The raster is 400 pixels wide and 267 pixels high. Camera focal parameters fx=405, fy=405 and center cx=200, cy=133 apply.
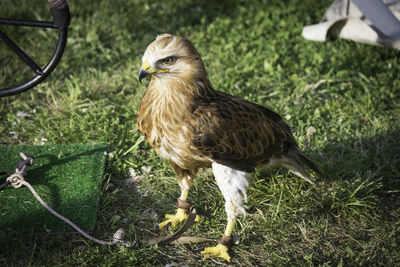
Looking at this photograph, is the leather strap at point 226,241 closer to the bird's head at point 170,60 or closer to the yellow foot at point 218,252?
the yellow foot at point 218,252

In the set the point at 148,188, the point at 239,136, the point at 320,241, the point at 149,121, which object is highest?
the point at 149,121

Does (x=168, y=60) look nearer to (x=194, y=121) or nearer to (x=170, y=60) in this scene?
(x=170, y=60)

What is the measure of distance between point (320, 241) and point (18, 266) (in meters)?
2.17

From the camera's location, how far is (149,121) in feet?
8.77

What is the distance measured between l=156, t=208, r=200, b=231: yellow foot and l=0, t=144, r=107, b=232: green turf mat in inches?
20.9

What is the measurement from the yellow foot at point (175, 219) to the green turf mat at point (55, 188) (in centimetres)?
53

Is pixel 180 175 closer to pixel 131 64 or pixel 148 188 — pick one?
pixel 148 188

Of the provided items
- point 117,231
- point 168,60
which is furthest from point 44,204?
point 168,60

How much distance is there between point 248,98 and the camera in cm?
435

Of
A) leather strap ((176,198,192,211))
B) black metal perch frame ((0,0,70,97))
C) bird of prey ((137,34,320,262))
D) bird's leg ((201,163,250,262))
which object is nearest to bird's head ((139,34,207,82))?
bird of prey ((137,34,320,262))

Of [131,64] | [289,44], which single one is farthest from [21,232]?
[289,44]

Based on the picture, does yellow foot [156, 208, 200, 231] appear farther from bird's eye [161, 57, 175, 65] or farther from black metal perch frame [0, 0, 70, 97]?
black metal perch frame [0, 0, 70, 97]

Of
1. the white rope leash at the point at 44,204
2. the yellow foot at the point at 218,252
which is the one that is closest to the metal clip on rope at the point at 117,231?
the white rope leash at the point at 44,204

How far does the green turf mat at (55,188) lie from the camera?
9.96 ft
